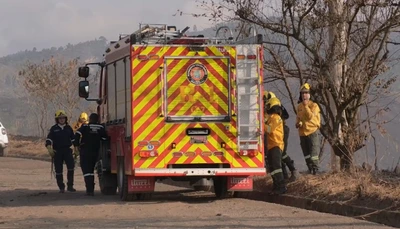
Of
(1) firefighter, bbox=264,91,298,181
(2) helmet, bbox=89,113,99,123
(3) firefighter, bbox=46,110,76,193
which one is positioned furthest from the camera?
(3) firefighter, bbox=46,110,76,193

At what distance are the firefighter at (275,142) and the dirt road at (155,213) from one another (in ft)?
2.29

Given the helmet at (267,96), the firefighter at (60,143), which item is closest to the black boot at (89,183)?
the firefighter at (60,143)

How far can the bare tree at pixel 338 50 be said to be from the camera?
16.5 m

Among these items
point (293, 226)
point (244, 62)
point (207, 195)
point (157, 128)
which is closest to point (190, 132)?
point (157, 128)

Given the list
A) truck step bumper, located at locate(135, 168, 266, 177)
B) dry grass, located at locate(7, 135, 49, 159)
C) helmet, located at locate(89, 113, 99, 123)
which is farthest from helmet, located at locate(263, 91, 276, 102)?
dry grass, located at locate(7, 135, 49, 159)

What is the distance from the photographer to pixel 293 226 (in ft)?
37.5

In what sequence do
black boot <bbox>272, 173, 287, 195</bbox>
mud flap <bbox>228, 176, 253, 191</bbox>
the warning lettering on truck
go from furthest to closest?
mud flap <bbox>228, 176, 253, 191</bbox> < black boot <bbox>272, 173, 287, 195</bbox> < the warning lettering on truck

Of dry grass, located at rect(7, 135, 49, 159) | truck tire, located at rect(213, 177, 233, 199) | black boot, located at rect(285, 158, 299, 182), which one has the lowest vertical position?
truck tire, located at rect(213, 177, 233, 199)

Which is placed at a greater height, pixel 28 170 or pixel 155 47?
pixel 155 47

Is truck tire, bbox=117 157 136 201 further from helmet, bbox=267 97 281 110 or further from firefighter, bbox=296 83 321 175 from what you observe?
firefighter, bbox=296 83 321 175

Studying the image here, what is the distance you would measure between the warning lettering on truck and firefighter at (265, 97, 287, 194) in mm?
1041

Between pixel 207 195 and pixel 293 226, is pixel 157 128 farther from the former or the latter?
pixel 293 226

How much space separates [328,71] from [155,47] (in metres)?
3.83

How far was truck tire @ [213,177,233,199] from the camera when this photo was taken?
16609 millimetres
